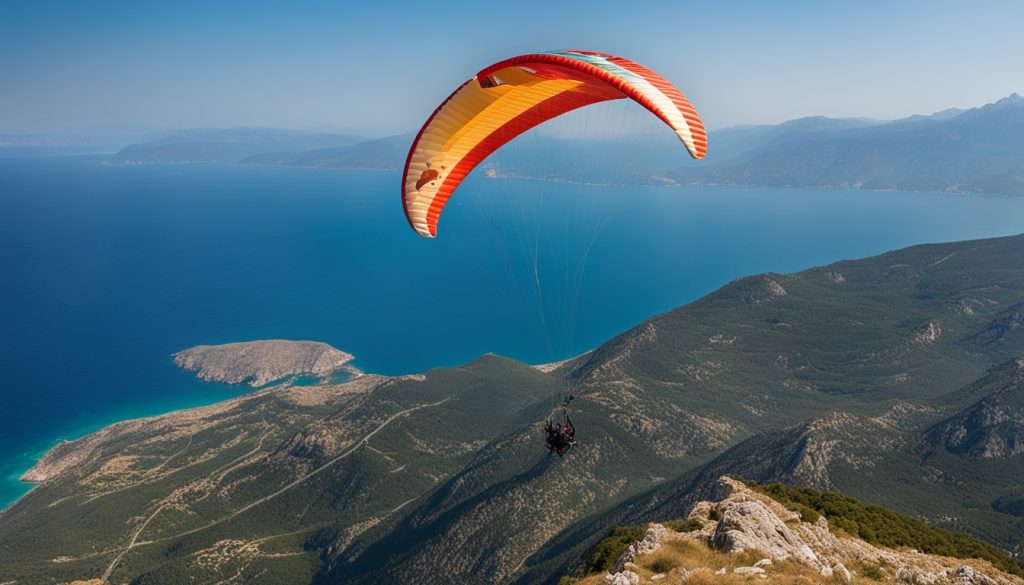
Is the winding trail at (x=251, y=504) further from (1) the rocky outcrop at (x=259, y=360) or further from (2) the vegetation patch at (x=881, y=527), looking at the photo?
(1) the rocky outcrop at (x=259, y=360)

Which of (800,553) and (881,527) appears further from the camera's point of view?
(881,527)

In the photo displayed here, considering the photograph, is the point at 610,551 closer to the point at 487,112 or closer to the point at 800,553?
the point at 800,553

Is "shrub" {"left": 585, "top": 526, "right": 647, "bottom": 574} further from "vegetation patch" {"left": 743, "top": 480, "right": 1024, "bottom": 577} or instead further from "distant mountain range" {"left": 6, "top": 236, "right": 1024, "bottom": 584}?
"distant mountain range" {"left": 6, "top": 236, "right": 1024, "bottom": 584}

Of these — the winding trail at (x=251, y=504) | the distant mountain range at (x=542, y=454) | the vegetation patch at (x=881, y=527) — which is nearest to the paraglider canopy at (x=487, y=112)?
the vegetation patch at (x=881, y=527)

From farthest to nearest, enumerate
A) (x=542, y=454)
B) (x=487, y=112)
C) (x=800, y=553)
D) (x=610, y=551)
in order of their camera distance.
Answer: (x=542, y=454)
(x=610, y=551)
(x=487, y=112)
(x=800, y=553)

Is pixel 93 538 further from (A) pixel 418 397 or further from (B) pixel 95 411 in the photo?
(B) pixel 95 411

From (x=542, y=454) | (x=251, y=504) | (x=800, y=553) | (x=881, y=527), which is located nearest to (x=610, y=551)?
(x=800, y=553)

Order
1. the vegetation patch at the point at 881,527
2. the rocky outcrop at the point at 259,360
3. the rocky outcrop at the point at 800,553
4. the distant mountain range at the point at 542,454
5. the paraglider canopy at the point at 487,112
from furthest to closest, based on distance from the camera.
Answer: the rocky outcrop at the point at 259,360 → the distant mountain range at the point at 542,454 → the vegetation patch at the point at 881,527 → the paraglider canopy at the point at 487,112 → the rocky outcrop at the point at 800,553

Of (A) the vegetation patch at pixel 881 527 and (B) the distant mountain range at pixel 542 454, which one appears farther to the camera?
(B) the distant mountain range at pixel 542 454
